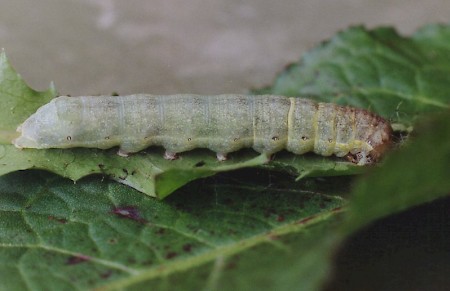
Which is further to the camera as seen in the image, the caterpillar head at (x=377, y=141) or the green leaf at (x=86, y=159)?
the caterpillar head at (x=377, y=141)

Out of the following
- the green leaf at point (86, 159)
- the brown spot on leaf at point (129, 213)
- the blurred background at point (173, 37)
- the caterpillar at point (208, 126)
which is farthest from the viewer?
the blurred background at point (173, 37)

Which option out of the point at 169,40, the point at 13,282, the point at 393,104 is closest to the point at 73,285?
the point at 13,282

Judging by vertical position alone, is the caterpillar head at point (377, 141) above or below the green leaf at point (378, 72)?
below

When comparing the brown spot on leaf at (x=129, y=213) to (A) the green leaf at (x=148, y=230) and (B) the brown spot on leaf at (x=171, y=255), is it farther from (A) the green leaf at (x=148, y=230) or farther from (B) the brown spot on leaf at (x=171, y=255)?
(B) the brown spot on leaf at (x=171, y=255)

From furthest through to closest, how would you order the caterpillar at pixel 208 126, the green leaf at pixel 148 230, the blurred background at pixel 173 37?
the blurred background at pixel 173 37 < the caterpillar at pixel 208 126 < the green leaf at pixel 148 230

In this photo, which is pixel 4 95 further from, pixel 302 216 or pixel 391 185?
pixel 391 185

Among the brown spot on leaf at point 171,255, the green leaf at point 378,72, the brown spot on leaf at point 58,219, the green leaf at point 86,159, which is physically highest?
the green leaf at point 378,72

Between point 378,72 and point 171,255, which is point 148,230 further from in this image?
point 378,72

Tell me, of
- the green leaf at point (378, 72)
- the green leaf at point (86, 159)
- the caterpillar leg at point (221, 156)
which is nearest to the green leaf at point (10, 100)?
the green leaf at point (86, 159)
